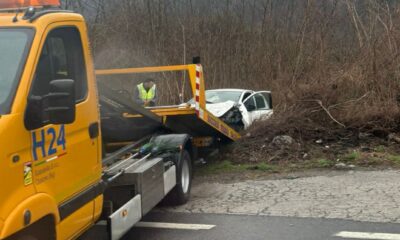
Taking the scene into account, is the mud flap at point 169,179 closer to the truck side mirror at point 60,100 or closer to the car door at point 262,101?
the truck side mirror at point 60,100

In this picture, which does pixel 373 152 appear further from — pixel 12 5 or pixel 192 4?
pixel 192 4

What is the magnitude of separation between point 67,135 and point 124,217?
3.67ft

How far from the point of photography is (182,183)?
7184mm

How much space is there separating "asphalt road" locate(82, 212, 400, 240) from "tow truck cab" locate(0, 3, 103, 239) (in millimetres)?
1478

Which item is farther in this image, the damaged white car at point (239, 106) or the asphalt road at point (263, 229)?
the damaged white car at point (239, 106)

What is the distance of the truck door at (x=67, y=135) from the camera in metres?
3.88

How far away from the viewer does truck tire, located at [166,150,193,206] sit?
23.0ft

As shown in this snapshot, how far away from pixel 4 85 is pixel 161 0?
60.9ft

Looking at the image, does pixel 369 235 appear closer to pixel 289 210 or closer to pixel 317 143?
pixel 289 210

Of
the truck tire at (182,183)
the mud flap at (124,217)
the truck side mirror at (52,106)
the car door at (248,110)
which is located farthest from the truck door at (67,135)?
the car door at (248,110)

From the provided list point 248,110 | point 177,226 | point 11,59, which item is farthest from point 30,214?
point 248,110

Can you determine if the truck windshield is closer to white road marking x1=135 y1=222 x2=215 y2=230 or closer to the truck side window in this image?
the truck side window

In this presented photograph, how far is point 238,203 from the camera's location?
7.23 m

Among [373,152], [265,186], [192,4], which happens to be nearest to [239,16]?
[192,4]
